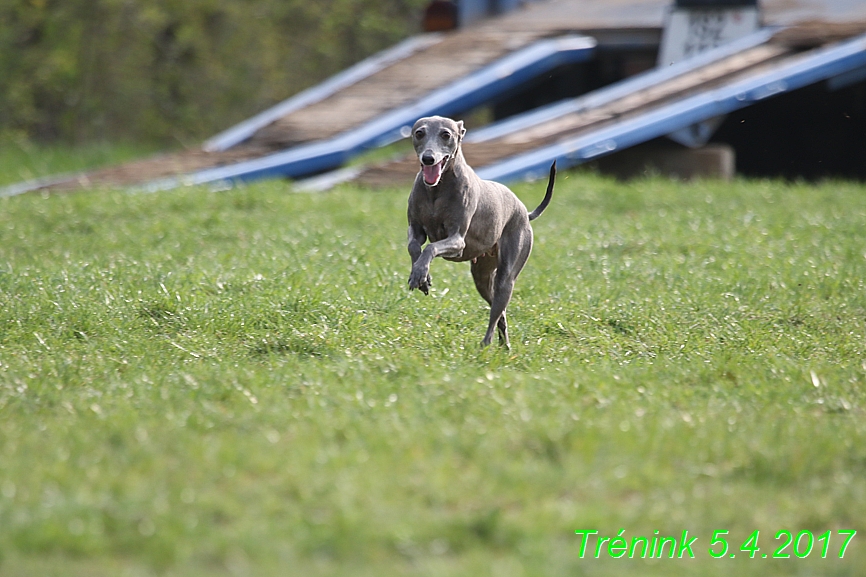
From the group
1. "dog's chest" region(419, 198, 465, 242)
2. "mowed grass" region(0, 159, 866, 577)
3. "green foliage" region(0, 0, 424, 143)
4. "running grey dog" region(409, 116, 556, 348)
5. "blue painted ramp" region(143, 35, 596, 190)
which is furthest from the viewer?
"green foliage" region(0, 0, 424, 143)

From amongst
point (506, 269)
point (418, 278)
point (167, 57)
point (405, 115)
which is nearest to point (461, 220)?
point (418, 278)

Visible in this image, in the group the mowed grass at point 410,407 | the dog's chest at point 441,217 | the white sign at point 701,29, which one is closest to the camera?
the mowed grass at point 410,407

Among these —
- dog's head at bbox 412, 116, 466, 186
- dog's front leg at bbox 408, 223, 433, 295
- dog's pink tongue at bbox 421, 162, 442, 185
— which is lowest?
dog's front leg at bbox 408, 223, 433, 295

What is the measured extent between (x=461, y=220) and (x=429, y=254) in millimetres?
266

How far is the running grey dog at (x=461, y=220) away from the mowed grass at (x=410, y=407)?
42 cm

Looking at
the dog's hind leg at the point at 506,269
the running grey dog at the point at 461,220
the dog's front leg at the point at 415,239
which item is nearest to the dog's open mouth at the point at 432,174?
the running grey dog at the point at 461,220

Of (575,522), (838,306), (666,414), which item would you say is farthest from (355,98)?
(575,522)

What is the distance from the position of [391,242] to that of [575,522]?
547 centimetres

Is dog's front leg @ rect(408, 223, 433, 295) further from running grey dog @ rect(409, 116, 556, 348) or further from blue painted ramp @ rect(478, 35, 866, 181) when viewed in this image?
blue painted ramp @ rect(478, 35, 866, 181)

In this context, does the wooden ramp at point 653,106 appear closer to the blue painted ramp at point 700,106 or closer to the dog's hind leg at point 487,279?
the blue painted ramp at point 700,106

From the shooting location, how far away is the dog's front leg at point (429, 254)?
5.04 metres

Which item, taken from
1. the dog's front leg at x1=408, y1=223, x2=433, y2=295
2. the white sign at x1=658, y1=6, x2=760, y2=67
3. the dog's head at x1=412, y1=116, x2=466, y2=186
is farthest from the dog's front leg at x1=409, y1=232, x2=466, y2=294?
the white sign at x1=658, y1=6, x2=760, y2=67

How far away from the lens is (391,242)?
884 cm

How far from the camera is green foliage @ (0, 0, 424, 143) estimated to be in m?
19.7
